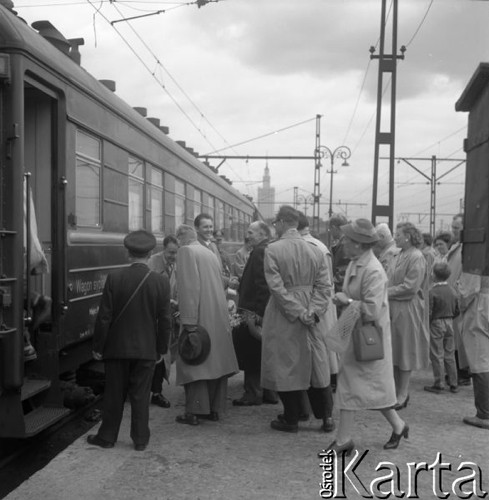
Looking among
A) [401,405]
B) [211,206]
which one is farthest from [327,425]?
[211,206]

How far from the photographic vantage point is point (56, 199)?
586 cm

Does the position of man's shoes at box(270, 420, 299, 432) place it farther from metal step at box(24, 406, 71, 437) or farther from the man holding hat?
metal step at box(24, 406, 71, 437)

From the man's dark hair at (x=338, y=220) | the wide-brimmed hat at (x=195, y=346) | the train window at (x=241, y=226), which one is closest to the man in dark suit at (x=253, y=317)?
the wide-brimmed hat at (x=195, y=346)

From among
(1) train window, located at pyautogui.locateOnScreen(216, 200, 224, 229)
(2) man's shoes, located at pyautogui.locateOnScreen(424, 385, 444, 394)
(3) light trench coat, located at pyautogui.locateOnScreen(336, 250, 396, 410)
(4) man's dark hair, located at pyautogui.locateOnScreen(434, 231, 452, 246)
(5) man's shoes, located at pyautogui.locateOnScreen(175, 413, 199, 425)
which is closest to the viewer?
(3) light trench coat, located at pyautogui.locateOnScreen(336, 250, 396, 410)

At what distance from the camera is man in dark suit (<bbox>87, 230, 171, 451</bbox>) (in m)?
5.14

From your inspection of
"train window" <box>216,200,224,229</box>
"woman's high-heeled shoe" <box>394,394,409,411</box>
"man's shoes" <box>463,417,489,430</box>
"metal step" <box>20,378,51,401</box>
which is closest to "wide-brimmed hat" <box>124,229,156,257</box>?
"metal step" <box>20,378,51,401</box>

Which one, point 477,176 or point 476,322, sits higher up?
point 477,176

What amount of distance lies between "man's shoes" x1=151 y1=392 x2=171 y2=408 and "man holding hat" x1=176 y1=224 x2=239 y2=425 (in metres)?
0.63

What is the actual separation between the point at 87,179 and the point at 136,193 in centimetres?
182

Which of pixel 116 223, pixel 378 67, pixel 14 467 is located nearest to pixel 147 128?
pixel 116 223

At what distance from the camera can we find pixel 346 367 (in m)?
5.13

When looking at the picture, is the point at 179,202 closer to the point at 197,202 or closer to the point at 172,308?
the point at 197,202

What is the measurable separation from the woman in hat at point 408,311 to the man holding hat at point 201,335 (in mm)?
1666

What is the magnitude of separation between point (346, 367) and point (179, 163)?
22.1 feet
